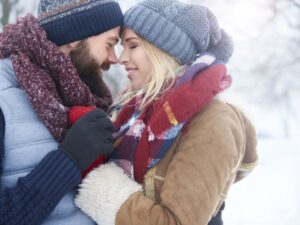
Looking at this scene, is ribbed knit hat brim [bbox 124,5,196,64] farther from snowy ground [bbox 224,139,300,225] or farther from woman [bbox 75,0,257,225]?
snowy ground [bbox 224,139,300,225]

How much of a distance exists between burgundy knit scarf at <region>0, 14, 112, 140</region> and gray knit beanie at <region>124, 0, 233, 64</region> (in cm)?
49

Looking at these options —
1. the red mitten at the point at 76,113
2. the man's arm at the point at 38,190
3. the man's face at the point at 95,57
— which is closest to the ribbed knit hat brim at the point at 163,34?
the man's face at the point at 95,57

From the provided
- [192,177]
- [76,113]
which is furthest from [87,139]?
[192,177]

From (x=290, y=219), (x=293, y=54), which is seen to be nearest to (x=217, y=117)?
(x=290, y=219)

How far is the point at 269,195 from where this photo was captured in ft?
23.0

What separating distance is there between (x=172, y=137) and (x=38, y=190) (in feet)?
1.95

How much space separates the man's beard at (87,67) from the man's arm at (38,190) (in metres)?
0.60

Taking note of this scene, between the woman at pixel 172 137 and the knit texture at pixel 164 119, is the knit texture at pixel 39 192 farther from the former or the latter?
the knit texture at pixel 164 119

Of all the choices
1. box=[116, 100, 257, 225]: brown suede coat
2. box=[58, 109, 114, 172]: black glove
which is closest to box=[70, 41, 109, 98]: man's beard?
box=[58, 109, 114, 172]: black glove

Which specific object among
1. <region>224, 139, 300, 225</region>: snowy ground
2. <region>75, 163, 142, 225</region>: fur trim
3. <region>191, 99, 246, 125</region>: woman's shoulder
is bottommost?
<region>224, 139, 300, 225</region>: snowy ground

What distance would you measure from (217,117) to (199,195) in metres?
0.34

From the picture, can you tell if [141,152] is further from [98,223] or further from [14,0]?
[14,0]

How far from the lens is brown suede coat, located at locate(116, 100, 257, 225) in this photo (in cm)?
170

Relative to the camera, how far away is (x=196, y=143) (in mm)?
1767
